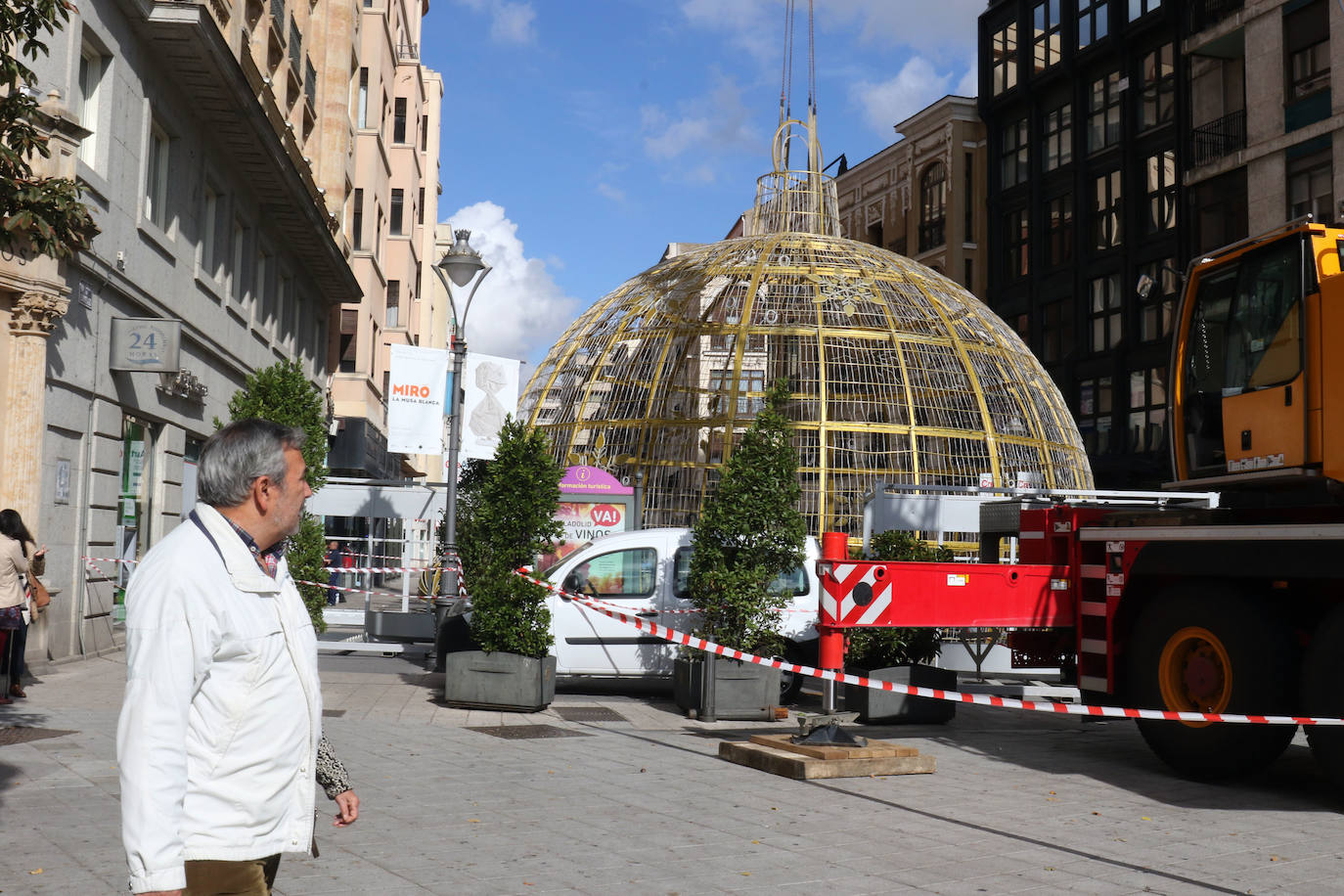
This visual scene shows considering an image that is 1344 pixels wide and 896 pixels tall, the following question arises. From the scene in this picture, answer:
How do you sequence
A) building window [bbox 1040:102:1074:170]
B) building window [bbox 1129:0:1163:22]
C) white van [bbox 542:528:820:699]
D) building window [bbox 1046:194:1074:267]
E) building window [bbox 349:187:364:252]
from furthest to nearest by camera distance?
building window [bbox 1040:102:1074:170] < building window [bbox 1046:194:1074:267] < building window [bbox 349:187:364:252] < building window [bbox 1129:0:1163:22] < white van [bbox 542:528:820:699]

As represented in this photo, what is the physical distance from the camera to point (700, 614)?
42.3 ft

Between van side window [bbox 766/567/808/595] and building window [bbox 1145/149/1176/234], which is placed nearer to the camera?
van side window [bbox 766/567/808/595]

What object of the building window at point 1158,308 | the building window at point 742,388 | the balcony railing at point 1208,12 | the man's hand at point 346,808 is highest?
the balcony railing at point 1208,12

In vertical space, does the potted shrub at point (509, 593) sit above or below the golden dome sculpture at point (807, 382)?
below

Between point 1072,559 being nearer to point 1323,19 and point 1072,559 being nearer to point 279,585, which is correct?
point 279,585

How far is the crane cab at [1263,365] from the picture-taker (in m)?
8.04

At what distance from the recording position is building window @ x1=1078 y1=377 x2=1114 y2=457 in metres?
38.1

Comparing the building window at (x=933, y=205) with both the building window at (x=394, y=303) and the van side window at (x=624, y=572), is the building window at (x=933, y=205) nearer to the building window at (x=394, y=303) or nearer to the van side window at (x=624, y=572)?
the building window at (x=394, y=303)

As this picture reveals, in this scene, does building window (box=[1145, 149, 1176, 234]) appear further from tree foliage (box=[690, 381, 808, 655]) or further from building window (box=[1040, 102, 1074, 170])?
tree foliage (box=[690, 381, 808, 655])

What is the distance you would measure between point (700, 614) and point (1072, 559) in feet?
14.0

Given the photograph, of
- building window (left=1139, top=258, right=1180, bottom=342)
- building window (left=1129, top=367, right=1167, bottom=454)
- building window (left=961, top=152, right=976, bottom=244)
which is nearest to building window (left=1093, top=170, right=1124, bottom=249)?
building window (left=1139, top=258, right=1180, bottom=342)

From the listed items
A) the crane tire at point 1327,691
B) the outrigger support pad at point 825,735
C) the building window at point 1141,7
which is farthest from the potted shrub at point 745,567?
the building window at point 1141,7

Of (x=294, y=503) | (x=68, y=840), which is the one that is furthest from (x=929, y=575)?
(x=294, y=503)

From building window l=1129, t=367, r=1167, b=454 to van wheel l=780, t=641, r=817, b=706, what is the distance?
25.4 metres
